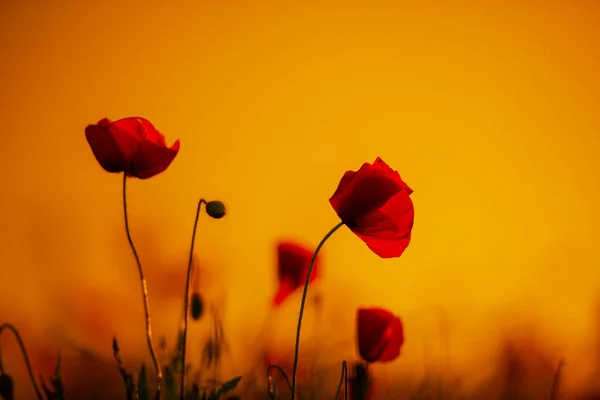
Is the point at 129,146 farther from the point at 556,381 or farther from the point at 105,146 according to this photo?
the point at 556,381

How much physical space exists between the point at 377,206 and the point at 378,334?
0.23 meters

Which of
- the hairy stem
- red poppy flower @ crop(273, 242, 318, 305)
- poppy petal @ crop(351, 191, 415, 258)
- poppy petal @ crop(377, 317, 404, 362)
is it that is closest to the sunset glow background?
the hairy stem

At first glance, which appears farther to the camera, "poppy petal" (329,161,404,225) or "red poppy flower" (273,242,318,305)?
"red poppy flower" (273,242,318,305)

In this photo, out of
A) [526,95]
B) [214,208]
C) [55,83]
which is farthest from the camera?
[526,95]

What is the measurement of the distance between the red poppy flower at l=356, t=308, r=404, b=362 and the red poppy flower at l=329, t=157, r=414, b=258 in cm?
16

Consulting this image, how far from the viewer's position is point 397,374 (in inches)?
34.1

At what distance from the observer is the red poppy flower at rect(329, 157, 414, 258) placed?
46 centimetres

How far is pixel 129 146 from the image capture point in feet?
1.65

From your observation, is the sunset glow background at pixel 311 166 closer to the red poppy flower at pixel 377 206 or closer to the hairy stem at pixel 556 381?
the hairy stem at pixel 556 381

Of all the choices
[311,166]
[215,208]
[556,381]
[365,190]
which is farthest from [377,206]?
[556,381]

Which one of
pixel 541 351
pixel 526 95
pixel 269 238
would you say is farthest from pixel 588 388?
pixel 269 238

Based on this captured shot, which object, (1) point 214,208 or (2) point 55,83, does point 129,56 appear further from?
(1) point 214,208

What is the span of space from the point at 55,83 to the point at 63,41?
0.08 metres

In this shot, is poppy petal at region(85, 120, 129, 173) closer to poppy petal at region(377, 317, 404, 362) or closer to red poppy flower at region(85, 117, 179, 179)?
red poppy flower at region(85, 117, 179, 179)
